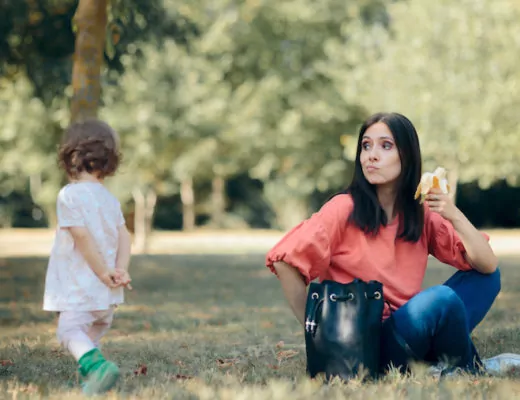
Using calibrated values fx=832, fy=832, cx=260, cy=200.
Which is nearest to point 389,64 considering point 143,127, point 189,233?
point 143,127

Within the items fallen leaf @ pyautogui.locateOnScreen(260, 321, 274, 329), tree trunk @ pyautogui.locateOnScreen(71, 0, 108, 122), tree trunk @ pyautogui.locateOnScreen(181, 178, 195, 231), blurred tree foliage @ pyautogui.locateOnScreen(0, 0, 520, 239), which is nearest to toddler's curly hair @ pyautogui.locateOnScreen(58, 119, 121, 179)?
fallen leaf @ pyautogui.locateOnScreen(260, 321, 274, 329)

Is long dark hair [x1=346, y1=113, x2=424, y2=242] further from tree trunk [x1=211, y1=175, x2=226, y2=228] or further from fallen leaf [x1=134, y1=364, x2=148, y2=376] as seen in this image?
tree trunk [x1=211, y1=175, x2=226, y2=228]

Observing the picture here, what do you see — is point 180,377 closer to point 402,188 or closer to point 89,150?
point 89,150

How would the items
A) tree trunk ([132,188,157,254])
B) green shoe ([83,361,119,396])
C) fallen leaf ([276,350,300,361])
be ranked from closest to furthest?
green shoe ([83,361,119,396]) → fallen leaf ([276,350,300,361]) → tree trunk ([132,188,157,254])

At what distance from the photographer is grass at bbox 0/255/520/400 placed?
11.6 feet

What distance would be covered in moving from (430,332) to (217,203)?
33535 millimetres

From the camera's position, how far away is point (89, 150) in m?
4.41

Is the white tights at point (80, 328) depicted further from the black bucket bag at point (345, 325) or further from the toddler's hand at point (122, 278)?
the black bucket bag at point (345, 325)

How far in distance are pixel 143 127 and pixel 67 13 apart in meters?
10.0

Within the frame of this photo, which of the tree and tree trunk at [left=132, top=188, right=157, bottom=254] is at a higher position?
the tree

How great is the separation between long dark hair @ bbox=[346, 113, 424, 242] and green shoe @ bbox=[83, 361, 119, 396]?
1.35 meters

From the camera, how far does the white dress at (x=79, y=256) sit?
4.18 m

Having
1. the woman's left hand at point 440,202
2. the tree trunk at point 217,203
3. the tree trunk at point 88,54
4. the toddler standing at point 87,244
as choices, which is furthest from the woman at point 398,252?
the tree trunk at point 217,203

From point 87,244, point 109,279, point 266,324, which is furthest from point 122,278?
point 266,324
